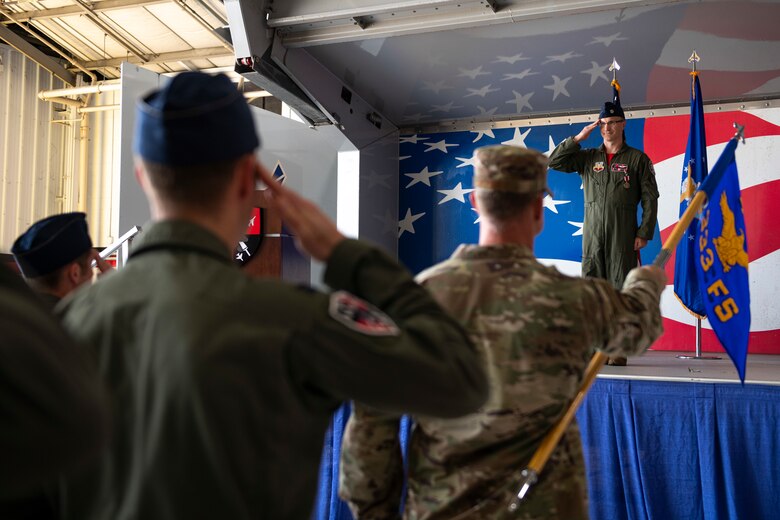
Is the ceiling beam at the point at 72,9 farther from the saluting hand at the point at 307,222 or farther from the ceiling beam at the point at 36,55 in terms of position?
the saluting hand at the point at 307,222

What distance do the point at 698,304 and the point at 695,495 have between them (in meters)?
1.29

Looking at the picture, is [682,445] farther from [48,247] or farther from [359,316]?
[359,316]

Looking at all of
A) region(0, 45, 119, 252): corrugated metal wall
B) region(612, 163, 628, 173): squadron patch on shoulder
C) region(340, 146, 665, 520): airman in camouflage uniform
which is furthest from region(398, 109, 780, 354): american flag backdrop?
region(0, 45, 119, 252): corrugated metal wall

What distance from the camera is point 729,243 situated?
8.11 ft

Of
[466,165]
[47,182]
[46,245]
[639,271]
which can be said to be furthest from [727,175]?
[47,182]

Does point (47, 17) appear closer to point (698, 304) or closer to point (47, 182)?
point (47, 182)

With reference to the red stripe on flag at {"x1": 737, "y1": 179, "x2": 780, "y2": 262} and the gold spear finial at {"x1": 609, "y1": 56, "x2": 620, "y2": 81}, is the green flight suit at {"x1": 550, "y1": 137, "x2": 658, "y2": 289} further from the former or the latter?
the red stripe on flag at {"x1": 737, "y1": 179, "x2": 780, "y2": 262}

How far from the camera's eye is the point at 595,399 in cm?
318

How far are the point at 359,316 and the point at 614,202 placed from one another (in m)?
3.66

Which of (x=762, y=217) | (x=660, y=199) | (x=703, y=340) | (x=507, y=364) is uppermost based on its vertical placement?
(x=660, y=199)

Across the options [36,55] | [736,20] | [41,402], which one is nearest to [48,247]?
[41,402]

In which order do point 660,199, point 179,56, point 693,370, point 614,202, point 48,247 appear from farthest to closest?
point 179,56 < point 660,199 < point 614,202 < point 693,370 < point 48,247

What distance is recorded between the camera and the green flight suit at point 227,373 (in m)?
0.69

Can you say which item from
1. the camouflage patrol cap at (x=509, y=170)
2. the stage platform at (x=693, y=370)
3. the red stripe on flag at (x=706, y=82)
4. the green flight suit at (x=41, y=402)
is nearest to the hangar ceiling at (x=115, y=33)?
the red stripe on flag at (x=706, y=82)
